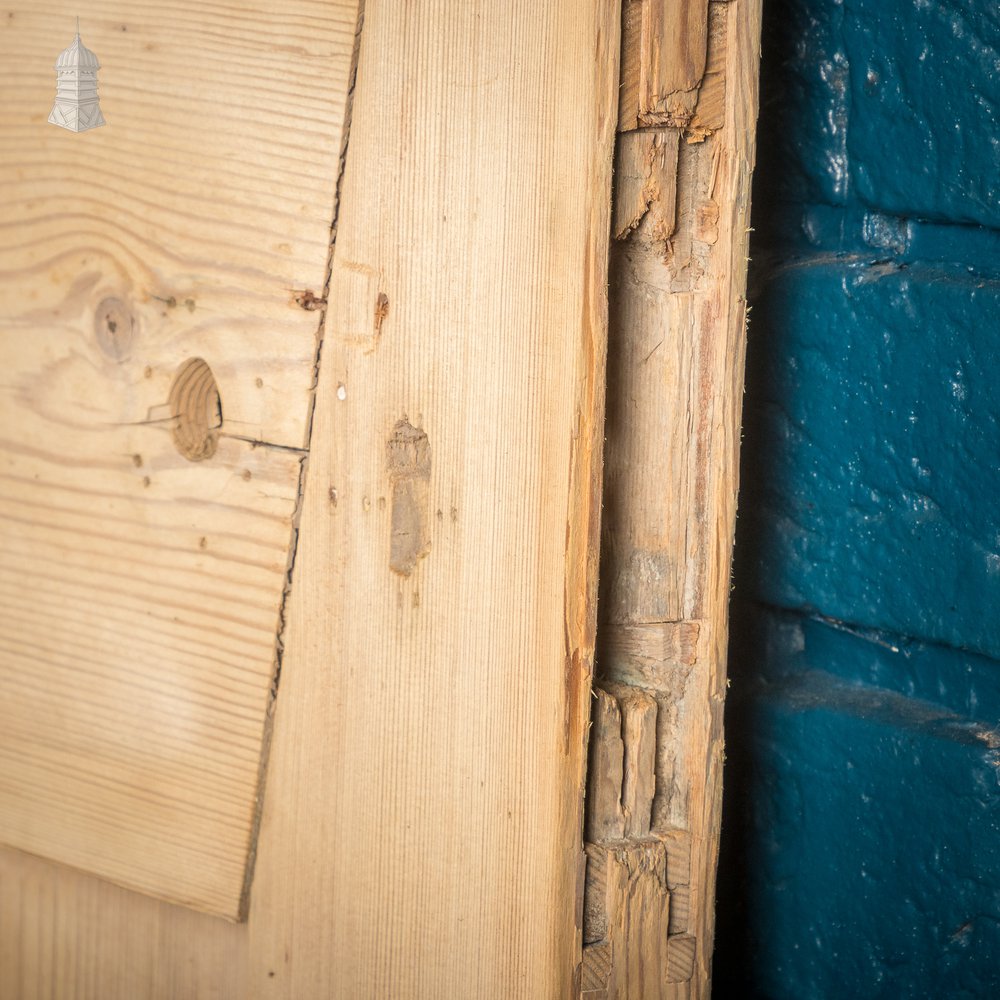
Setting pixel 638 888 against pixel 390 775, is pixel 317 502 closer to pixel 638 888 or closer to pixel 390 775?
pixel 390 775

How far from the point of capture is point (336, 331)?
3.06 feet

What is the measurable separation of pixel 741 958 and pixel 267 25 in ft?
3.26

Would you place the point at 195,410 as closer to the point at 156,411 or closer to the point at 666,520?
the point at 156,411

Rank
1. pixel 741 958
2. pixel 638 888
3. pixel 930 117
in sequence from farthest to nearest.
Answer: pixel 741 958 → pixel 930 117 → pixel 638 888

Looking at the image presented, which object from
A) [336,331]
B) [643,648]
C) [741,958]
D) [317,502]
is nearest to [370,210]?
[336,331]

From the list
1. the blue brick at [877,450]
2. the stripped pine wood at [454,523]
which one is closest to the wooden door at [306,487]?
the stripped pine wood at [454,523]

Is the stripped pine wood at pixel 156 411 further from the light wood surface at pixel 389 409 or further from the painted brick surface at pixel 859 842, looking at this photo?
the painted brick surface at pixel 859 842

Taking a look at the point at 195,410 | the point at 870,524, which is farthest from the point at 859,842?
the point at 195,410

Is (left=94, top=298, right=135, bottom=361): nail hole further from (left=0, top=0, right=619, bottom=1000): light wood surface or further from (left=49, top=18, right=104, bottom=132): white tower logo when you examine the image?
(left=49, top=18, right=104, bottom=132): white tower logo

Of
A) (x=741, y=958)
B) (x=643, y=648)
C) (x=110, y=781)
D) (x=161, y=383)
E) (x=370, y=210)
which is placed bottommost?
(x=741, y=958)

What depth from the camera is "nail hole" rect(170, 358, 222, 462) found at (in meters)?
1.01

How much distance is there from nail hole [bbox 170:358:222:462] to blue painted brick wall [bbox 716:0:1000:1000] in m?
0.51

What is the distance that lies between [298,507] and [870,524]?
52 centimetres

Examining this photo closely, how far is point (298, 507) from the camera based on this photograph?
0.96 m
